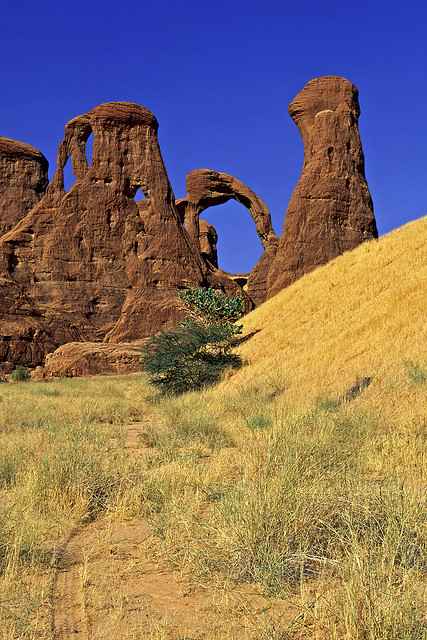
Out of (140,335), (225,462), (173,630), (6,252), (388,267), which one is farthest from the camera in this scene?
(6,252)

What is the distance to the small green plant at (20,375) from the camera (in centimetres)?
2940

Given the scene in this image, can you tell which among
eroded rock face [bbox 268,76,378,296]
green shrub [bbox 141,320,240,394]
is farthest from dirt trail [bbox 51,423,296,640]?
eroded rock face [bbox 268,76,378,296]

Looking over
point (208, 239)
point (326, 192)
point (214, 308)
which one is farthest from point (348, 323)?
point (208, 239)

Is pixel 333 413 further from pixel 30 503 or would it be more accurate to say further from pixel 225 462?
pixel 30 503

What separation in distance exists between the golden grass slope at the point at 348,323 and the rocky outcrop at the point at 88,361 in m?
11.3

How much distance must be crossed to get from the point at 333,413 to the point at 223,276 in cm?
3860

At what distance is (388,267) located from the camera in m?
16.6

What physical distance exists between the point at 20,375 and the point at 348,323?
21025 millimetres

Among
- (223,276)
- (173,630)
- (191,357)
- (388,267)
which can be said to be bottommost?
(173,630)

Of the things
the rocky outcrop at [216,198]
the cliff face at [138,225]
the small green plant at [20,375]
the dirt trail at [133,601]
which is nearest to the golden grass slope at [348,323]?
the dirt trail at [133,601]

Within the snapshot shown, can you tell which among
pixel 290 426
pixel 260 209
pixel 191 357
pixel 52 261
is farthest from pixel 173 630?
pixel 260 209

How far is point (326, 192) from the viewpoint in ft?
141

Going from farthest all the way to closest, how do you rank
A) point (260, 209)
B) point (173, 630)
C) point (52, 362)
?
point (260, 209) → point (52, 362) → point (173, 630)

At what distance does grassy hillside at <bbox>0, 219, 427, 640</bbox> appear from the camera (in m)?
2.92
